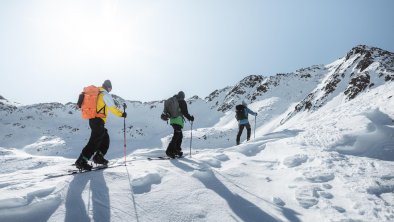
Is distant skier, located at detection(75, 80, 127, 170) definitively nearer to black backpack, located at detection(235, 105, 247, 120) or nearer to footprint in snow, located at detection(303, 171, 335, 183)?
footprint in snow, located at detection(303, 171, 335, 183)

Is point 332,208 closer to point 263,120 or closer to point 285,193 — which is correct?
point 285,193

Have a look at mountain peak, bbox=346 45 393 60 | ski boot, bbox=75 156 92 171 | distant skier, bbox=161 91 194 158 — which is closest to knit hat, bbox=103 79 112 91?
ski boot, bbox=75 156 92 171

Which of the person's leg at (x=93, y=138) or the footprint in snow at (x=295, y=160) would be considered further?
the footprint in snow at (x=295, y=160)

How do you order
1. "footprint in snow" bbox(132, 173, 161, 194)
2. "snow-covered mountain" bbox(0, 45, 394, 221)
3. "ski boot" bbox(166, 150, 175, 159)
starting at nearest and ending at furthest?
"snow-covered mountain" bbox(0, 45, 394, 221)
"footprint in snow" bbox(132, 173, 161, 194)
"ski boot" bbox(166, 150, 175, 159)

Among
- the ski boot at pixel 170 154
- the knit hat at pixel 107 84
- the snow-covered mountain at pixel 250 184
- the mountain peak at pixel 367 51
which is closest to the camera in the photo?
the snow-covered mountain at pixel 250 184

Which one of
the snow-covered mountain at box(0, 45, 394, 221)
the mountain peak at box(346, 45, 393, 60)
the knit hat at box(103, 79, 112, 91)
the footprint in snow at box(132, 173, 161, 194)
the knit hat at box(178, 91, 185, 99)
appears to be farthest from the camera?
the mountain peak at box(346, 45, 393, 60)

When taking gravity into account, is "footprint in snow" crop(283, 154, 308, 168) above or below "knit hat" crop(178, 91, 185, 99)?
below

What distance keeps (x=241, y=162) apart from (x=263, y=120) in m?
30.1

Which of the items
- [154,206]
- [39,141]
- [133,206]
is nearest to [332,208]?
[154,206]

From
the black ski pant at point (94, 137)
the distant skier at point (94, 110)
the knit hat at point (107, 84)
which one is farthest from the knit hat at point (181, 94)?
the black ski pant at point (94, 137)

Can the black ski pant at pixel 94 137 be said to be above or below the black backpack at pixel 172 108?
below

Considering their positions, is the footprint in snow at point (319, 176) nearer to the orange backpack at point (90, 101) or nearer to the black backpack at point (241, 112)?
the orange backpack at point (90, 101)

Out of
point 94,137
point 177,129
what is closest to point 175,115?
point 177,129

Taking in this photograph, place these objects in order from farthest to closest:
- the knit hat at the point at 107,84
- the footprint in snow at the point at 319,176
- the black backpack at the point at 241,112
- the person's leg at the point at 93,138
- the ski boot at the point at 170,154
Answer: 1. the black backpack at the point at 241,112
2. the ski boot at the point at 170,154
3. the knit hat at the point at 107,84
4. the person's leg at the point at 93,138
5. the footprint in snow at the point at 319,176
